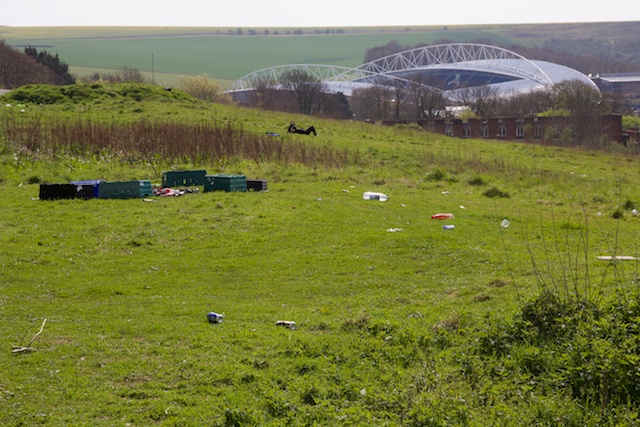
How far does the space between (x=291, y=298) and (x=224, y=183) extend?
8.13 meters

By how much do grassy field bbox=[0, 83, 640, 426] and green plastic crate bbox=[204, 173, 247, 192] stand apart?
1.11ft

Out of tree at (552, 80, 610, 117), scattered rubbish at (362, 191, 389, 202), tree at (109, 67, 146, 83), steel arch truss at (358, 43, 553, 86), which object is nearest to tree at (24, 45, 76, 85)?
tree at (109, 67, 146, 83)

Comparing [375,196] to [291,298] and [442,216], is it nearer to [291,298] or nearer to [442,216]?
[442,216]

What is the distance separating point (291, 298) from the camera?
9.48 metres

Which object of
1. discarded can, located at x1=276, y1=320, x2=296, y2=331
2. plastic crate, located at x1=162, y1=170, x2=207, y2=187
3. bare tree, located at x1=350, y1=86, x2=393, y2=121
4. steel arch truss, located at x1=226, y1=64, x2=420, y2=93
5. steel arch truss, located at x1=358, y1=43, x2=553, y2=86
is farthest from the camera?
steel arch truss, located at x1=226, y1=64, x2=420, y2=93

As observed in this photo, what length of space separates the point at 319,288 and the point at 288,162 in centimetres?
1321

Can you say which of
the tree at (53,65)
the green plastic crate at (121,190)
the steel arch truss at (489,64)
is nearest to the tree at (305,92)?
the tree at (53,65)

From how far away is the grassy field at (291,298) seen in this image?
587cm

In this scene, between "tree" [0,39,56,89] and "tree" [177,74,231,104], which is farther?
"tree" [177,74,231,104]

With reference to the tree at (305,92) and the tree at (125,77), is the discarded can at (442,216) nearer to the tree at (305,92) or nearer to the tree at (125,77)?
the tree at (125,77)

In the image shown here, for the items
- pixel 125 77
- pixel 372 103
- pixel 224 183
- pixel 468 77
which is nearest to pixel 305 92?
pixel 372 103

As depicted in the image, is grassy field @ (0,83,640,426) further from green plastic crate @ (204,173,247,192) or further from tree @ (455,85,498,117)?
tree @ (455,85,498,117)

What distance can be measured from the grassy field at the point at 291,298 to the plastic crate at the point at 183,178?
29.6 inches

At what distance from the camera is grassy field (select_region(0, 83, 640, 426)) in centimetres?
587
